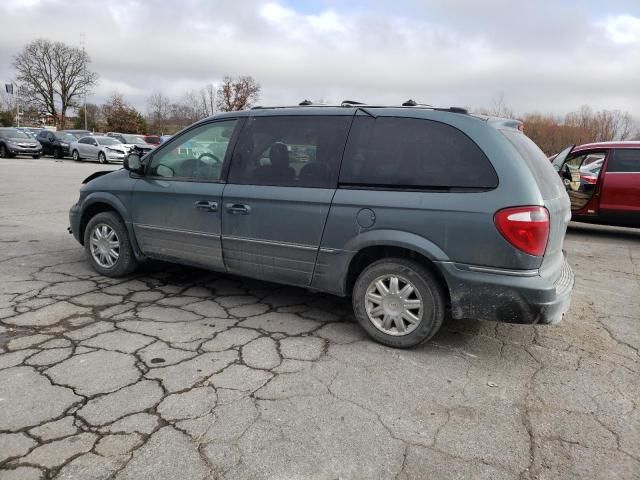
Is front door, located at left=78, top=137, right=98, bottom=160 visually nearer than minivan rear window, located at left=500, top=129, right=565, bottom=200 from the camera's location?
No

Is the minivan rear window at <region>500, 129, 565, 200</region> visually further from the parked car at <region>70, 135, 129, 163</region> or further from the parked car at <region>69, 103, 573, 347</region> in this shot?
the parked car at <region>70, 135, 129, 163</region>

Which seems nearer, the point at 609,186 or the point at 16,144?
the point at 609,186

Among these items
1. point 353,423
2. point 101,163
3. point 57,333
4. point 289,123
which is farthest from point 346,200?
point 101,163

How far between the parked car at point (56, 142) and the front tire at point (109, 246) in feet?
89.1

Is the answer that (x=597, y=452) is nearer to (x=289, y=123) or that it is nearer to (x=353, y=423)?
(x=353, y=423)

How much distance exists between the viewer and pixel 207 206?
4.31 metres

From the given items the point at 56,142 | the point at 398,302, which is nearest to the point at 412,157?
the point at 398,302

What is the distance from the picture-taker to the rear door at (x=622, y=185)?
8531 mm

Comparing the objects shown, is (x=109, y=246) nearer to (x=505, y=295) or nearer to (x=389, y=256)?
(x=389, y=256)

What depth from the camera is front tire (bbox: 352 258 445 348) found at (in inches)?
136

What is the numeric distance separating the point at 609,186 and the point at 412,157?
271 inches

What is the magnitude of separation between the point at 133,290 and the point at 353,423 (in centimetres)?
296

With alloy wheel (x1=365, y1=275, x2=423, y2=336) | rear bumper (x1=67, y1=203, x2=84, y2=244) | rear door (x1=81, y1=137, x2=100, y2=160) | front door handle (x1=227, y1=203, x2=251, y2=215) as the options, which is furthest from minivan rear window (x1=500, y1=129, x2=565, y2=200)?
rear door (x1=81, y1=137, x2=100, y2=160)

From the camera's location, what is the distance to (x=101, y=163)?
89.0ft
